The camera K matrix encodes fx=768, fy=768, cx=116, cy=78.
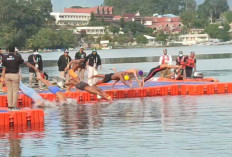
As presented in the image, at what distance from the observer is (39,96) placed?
26.9 meters

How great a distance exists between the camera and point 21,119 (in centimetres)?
2111

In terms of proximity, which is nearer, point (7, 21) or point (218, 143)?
point (218, 143)

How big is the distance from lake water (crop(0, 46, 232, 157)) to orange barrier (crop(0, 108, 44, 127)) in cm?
35

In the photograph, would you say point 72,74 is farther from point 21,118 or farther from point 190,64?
point 190,64

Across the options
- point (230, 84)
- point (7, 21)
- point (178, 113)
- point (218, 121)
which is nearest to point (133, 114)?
point (178, 113)

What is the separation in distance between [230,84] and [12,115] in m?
12.4

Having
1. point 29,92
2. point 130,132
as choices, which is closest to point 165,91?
point 29,92

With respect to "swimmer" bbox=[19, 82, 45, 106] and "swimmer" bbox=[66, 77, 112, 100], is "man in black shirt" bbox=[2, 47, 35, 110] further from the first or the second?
"swimmer" bbox=[66, 77, 112, 100]

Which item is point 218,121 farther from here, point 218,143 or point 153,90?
point 153,90

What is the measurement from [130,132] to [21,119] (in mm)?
3611

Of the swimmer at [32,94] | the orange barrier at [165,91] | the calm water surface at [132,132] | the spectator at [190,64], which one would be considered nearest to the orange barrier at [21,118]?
the calm water surface at [132,132]

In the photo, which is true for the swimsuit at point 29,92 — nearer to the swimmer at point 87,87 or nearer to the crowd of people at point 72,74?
the crowd of people at point 72,74

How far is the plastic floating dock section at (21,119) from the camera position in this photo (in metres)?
20.9

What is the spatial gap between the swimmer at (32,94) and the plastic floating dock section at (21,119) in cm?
469
